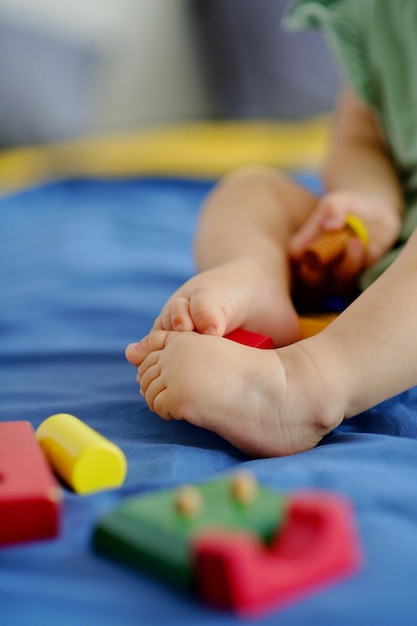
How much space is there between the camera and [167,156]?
1882mm

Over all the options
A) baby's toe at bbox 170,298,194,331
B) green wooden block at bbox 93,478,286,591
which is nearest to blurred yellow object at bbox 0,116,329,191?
baby's toe at bbox 170,298,194,331

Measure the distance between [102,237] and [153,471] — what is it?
2.77 feet

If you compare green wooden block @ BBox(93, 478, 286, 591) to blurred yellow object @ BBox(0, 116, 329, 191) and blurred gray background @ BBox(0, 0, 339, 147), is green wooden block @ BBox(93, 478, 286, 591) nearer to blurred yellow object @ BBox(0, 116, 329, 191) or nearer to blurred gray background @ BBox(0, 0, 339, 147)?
blurred yellow object @ BBox(0, 116, 329, 191)

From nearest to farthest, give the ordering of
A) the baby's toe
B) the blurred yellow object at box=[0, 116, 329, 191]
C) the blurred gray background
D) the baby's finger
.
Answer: the baby's toe
the baby's finger
the blurred yellow object at box=[0, 116, 329, 191]
the blurred gray background

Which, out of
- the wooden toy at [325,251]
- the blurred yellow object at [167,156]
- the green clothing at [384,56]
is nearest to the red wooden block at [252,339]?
the wooden toy at [325,251]

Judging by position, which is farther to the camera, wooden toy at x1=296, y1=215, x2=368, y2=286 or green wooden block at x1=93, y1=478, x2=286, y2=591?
wooden toy at x1=296, y1=215, x2=368, y2=286

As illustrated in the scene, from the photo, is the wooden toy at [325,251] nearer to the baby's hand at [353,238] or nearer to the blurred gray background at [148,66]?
the baby's hand at [353,238]

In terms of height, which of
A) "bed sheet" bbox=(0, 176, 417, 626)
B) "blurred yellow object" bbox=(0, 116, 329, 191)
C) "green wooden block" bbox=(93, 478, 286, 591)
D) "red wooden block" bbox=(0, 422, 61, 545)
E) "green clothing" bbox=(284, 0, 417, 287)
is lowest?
"blurred yellow object" bbox=(0, 116, 329, 191)

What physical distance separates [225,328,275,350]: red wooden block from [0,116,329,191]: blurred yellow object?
3.57 ft

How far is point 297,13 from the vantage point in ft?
3.85

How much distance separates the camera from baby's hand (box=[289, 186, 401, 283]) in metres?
0.92

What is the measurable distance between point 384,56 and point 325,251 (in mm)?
343

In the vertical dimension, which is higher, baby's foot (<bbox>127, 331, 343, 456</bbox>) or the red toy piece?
the red toy piece

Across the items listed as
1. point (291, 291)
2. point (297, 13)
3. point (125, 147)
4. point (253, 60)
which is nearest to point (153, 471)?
point (291, 291)
